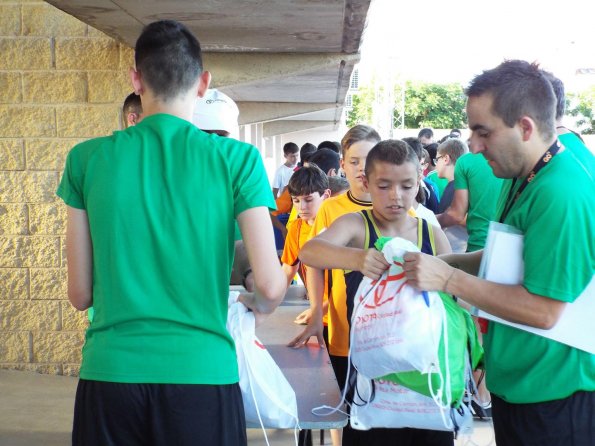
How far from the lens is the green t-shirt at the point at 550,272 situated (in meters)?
2.11

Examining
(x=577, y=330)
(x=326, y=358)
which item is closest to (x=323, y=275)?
(x=326, y=358)

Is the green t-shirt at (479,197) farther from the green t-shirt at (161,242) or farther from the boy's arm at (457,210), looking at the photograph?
the green t-shirt at (161,242)

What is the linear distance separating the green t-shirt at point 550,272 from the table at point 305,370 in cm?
55

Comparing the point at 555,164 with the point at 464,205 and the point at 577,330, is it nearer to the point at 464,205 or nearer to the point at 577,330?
the point at 577,330

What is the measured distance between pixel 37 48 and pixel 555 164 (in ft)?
15.5

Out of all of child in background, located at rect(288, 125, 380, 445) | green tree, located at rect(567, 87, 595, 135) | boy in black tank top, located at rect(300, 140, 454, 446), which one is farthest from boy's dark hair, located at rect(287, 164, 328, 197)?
green tree, located at rect(567, 87, 595, 135)

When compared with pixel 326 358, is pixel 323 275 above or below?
above

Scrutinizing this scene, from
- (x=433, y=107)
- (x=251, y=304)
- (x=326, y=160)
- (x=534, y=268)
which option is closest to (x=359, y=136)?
(x=251, y=304)

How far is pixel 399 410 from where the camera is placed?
250cm

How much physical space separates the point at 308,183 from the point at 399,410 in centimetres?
255

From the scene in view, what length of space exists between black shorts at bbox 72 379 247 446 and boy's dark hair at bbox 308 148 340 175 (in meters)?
5.39

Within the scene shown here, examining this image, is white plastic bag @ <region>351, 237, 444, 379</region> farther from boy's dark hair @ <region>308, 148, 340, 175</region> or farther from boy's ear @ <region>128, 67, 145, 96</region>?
boy's dark hair @ <region>308, 148, 340, 175</region>

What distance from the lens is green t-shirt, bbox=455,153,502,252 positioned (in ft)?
18.9

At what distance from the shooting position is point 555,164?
2.21 m
